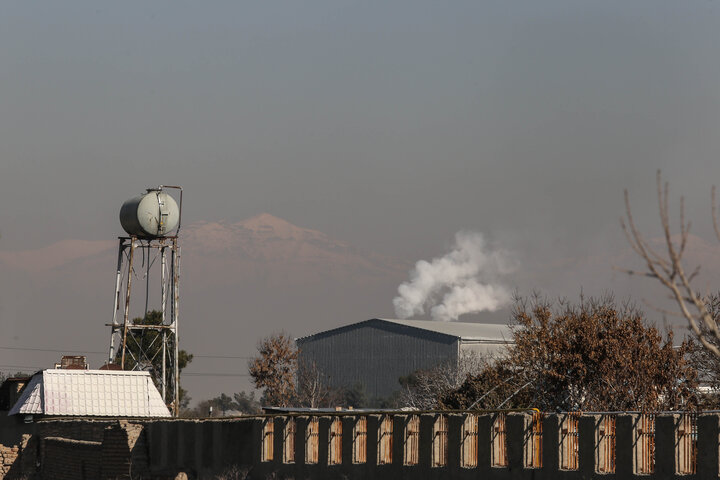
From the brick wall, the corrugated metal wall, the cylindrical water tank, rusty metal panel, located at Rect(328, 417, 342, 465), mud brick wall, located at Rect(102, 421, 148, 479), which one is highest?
the cylindrical water tank

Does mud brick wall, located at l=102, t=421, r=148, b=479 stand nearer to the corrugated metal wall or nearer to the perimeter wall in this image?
the perimeter wall

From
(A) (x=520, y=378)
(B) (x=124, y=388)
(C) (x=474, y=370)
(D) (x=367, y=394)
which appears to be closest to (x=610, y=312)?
(A) (x=520, y=378)

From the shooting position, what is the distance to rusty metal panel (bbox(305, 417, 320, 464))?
29.3 m

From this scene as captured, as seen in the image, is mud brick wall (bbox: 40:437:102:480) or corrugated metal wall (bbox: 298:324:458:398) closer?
mud brick wall (bbox: 40:437:102:480)

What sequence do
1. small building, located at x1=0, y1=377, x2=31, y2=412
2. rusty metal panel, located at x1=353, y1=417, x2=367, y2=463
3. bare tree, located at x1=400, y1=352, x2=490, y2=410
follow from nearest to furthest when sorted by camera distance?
1. rusty metal panel, located at x1=353, y1=417, x2=367, y2=463
2. small building, located at x1=0, y1=377, x2=31, y2=412
3. bare tree, located at x1=400, y1=352, x2=490, y2=410

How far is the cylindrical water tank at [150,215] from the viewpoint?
60125 millimetres

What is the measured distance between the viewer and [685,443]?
2106 centimetres

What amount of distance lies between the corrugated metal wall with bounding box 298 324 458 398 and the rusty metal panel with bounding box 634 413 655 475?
7911cm

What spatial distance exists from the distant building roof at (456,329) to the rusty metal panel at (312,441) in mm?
68193

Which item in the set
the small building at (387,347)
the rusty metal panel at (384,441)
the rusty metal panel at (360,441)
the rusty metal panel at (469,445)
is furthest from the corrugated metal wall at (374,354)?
the rusty metal panel at (469,445)

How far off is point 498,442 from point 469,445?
1026mm

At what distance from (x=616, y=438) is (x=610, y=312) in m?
26.6

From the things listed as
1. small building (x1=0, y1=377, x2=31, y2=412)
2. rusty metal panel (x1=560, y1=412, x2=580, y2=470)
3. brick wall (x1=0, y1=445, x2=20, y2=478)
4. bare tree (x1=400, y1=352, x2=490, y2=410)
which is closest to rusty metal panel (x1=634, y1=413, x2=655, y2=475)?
rusty metal panel (x1=560, y1=412, x2=580, y2=470)

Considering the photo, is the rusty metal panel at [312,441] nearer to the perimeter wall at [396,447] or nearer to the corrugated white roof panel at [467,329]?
the perimeter wall at [396,447]
